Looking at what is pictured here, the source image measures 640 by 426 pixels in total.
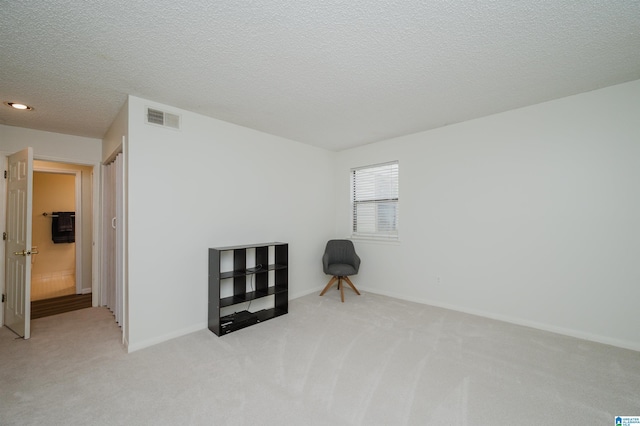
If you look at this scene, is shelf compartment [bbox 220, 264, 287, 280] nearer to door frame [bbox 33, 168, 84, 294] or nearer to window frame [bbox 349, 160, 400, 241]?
window frame [bbox 349, 160, 400, 241]

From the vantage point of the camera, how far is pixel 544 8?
5.25 ft

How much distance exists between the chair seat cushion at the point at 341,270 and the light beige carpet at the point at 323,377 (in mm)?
1007

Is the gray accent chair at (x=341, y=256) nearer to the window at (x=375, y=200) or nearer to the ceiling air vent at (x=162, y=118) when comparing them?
the window at (x=375, y=200)

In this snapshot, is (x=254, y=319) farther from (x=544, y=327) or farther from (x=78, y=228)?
(x=78, y=228)

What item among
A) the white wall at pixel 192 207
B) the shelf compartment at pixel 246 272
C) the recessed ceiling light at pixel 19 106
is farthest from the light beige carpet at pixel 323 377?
the recessed ceiling light at pixel 19 106

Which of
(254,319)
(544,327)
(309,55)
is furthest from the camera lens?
(254,319)

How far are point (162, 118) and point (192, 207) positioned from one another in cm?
100

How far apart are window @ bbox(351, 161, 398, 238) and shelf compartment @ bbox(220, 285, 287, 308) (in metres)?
1.82

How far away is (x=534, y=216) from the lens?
3045mm


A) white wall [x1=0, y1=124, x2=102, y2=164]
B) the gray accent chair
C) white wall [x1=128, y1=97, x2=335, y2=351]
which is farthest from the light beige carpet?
white wall [x1=0, y1=124, x2=102, y2=164]

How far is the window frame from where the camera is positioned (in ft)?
14.1

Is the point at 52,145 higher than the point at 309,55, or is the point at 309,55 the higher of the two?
the point at 309,55

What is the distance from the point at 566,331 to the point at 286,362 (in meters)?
2.97

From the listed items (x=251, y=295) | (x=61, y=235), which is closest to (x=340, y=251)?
(x=251, y=295)
